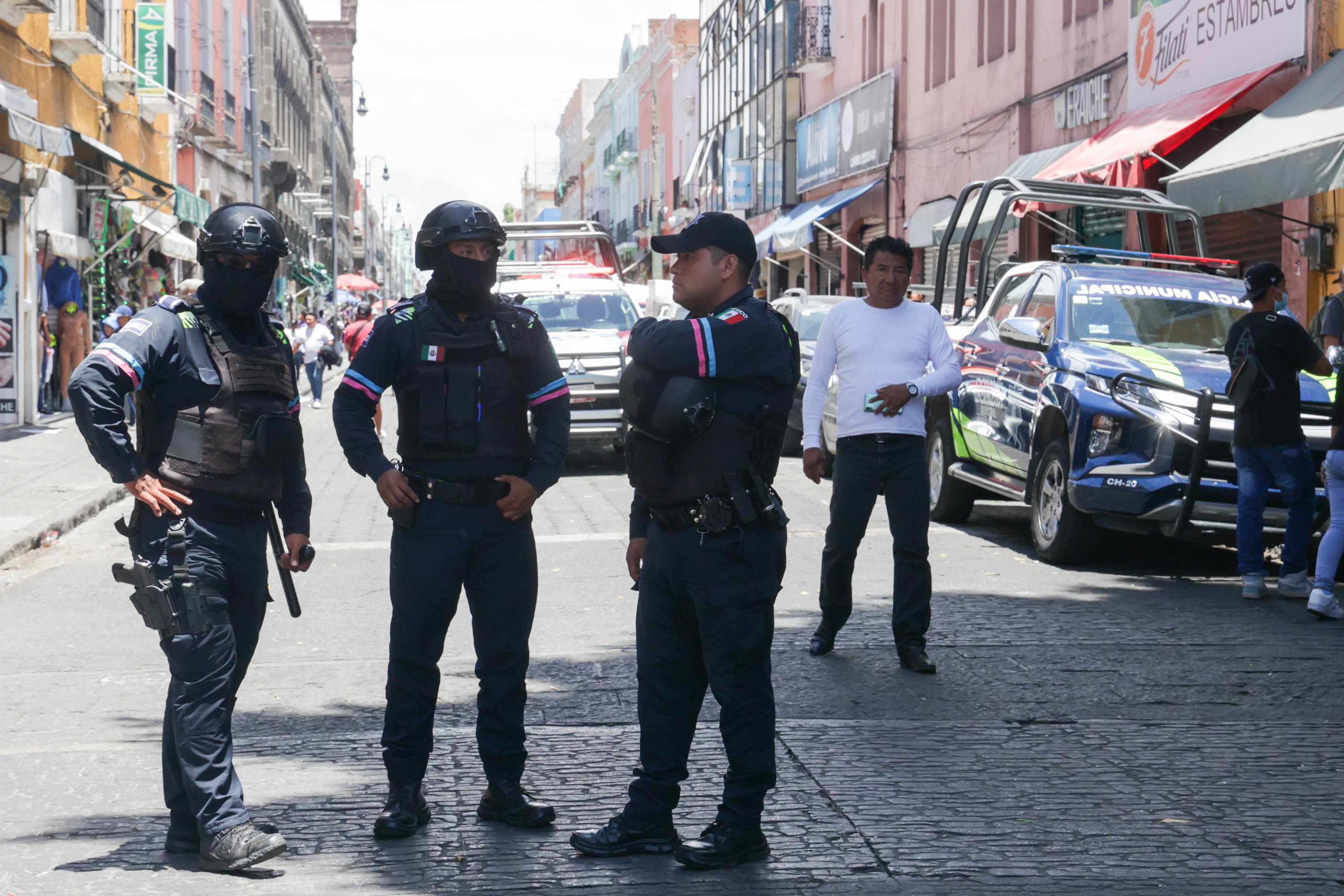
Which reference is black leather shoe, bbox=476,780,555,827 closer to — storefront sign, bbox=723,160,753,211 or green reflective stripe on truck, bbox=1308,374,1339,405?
green reflective stripe on truck, bbox=1308,374,1339,405

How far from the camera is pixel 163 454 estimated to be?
4281 mm

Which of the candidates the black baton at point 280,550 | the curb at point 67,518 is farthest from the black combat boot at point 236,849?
the curb at point 67,518

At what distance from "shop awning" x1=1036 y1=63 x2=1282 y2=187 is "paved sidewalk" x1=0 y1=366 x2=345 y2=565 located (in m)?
8.99

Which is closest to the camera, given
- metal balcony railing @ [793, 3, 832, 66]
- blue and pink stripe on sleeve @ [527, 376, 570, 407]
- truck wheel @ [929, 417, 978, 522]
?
blue and pink stripe on sleeve @ [527, 376, 570, 407]

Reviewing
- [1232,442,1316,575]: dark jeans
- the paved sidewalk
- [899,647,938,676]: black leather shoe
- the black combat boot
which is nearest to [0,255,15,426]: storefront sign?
the paved sidewalk

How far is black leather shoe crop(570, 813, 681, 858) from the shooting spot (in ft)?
14.0

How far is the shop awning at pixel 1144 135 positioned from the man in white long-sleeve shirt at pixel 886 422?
9690 mm

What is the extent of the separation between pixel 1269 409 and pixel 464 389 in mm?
5264

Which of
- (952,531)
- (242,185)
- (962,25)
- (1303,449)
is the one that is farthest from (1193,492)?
(242,185)

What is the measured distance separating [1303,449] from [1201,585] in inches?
45.5

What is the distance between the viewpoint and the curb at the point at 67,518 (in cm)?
1033

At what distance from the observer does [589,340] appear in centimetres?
1605

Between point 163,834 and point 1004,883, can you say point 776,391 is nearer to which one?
point 1004,883

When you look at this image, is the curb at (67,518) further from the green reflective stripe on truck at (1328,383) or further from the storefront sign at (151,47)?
the storefront sign at (151,47)
